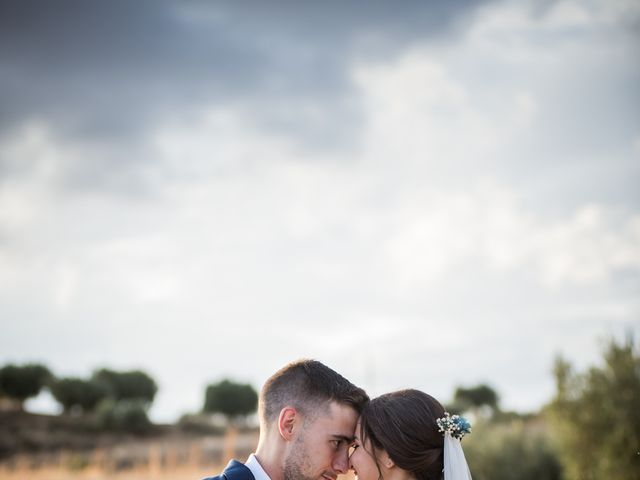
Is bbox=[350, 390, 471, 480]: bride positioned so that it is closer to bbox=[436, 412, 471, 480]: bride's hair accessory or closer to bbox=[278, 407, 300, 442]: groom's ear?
bbox=[436, 412, 471, 480]: bride's hair accessory

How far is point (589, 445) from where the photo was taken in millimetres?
16109

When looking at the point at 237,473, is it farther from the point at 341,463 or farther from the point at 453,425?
the point at 453,425

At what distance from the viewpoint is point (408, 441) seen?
484 centimetres

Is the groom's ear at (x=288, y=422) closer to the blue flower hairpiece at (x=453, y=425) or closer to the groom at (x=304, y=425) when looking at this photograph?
the groom at (x=304, y=425)

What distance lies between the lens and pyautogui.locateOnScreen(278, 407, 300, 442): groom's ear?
16.2ft

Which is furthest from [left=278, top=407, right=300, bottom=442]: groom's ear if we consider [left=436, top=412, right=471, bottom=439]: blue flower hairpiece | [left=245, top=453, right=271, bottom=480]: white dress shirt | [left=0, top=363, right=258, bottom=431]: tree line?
[left=0, top=363, right=258, bottom=431]: tree line

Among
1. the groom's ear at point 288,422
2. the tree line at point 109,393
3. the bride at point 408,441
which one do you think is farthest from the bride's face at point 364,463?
the tree line at point 109,393

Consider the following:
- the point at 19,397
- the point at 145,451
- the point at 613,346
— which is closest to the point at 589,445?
the point at 613,346

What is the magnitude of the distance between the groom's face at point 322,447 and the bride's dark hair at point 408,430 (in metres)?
0.17

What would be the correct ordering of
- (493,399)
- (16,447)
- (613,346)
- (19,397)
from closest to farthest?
1. (613,346)
2. (16,447)
3. (19,397)
4. (493,399)

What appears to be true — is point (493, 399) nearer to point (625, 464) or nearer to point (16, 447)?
point (16, 447)

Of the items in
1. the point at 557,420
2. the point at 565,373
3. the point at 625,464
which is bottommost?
the point at 625,464

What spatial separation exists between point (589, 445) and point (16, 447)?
31102 mm

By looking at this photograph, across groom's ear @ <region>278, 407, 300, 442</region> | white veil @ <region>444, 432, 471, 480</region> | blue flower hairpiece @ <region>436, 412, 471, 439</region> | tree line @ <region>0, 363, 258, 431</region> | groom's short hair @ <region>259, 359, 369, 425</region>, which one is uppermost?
tree line @ <region>0, 363, 258, 431</region>
